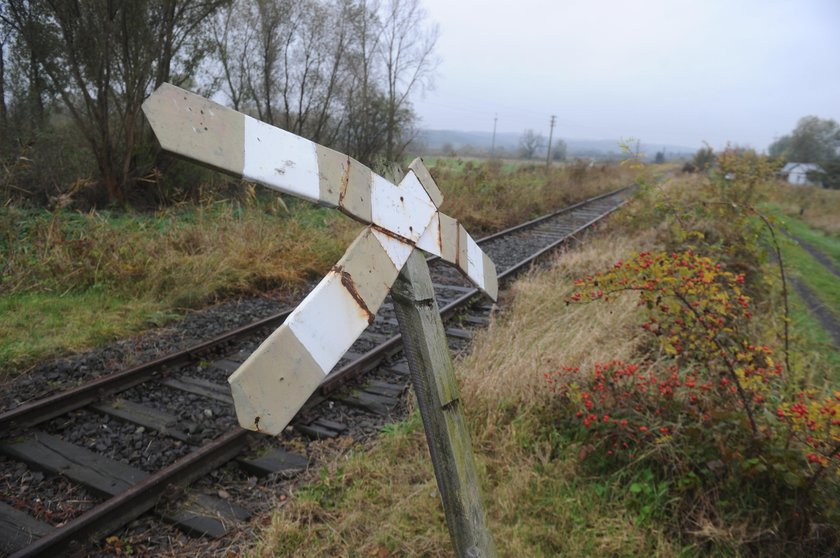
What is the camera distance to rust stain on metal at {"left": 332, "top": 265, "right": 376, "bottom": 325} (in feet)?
3.89

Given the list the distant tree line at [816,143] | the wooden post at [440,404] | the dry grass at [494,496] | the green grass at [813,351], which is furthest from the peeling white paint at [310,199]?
the distant tree line at [816,143]

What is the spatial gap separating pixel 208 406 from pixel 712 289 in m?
3.86

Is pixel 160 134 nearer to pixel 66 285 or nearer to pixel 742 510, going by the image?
pixel 742 510

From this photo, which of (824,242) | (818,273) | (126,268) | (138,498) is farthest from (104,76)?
(824,242)

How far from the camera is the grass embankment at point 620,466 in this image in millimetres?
2738

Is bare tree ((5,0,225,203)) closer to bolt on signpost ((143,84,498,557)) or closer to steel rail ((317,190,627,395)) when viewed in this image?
steel rail ((317,190,627,395))

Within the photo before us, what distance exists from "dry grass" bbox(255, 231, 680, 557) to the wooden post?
116 cm

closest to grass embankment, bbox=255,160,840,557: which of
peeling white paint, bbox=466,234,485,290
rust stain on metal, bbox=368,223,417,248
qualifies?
peeling white paint, bbox=466,234,485,290

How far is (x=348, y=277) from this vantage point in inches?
47.3

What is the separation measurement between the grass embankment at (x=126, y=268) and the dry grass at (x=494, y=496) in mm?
3420

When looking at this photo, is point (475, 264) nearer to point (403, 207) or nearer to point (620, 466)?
point (403, 207)

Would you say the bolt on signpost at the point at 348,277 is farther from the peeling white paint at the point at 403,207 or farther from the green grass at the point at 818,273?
the green grass at the point at 818,273

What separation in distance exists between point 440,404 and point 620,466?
2201 mm

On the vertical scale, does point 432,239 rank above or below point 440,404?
above
